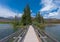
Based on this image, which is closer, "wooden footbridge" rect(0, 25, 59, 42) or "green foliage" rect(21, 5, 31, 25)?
"wooden footbridge" rect(0, 25, 59, 42)

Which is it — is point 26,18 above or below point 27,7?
below

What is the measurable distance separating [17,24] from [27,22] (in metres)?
4.35

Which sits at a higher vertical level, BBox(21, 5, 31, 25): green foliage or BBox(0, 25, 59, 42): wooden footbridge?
BBox(21, 5, 31, 25): green foliage

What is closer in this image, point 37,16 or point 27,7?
point 27,7

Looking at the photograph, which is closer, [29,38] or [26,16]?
[29,38]

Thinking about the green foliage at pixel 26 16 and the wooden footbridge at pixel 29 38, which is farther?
the green foliage at pixel 26 16

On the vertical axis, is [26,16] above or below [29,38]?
above

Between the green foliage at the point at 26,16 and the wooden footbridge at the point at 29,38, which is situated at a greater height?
the green foliage at the point at 26,16

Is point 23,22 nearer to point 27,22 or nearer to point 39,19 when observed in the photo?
point 27,22

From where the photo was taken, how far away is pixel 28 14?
57.2 meters

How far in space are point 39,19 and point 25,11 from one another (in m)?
13.9

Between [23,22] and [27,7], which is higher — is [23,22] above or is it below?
below

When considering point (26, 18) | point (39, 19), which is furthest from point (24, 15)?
point (39, 19)

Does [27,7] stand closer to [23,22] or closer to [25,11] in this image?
[25,11]
